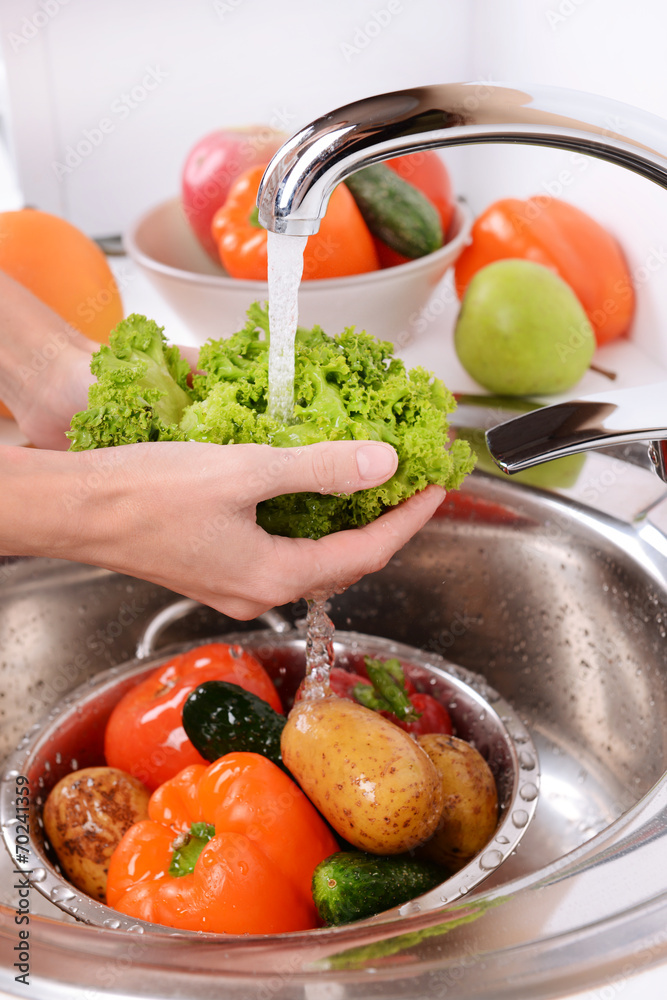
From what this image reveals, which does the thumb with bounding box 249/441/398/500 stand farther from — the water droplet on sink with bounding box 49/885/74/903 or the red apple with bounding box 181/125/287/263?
the red apple with bounding box 181/125/287/263

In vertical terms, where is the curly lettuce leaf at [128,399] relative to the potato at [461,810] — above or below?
above

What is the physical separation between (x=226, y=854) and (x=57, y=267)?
833mm

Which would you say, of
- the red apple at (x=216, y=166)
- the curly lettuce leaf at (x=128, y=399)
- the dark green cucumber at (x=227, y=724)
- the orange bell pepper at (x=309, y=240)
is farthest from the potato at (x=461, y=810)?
the red apple at (x=216, y=166)

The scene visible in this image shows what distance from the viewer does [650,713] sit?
85cm

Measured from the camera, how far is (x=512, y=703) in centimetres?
101

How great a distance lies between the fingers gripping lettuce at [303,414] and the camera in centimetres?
71

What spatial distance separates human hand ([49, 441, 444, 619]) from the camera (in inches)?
25.5

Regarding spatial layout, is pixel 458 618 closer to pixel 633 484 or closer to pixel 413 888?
pixel 633 484

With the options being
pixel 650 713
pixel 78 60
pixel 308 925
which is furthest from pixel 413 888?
pixel 78 60

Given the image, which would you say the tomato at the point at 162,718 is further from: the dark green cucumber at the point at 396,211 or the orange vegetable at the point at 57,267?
the dark green cucumber at the point at 396,211

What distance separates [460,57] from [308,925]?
1.73 metres

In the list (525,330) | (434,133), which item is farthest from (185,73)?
(434,133)

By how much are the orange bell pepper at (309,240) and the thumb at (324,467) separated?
1.90 ft

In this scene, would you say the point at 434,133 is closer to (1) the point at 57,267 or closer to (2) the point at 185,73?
(1) the point at 57,267
